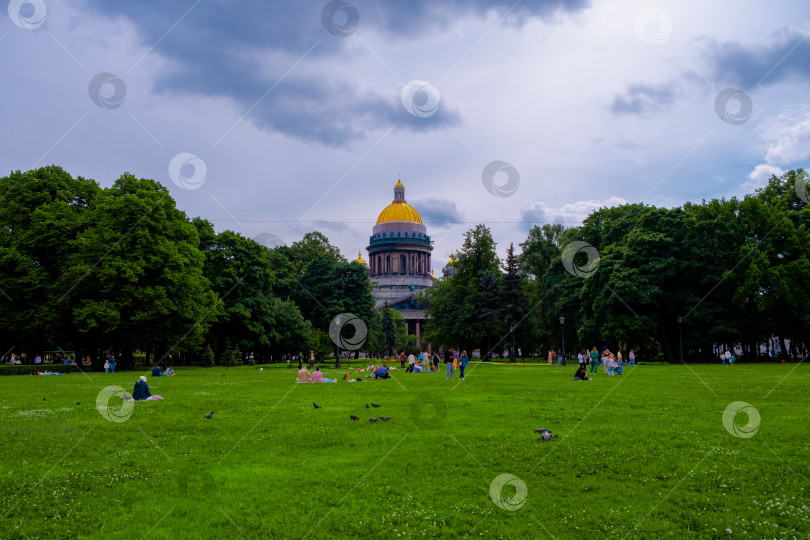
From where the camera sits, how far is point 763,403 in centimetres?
1667

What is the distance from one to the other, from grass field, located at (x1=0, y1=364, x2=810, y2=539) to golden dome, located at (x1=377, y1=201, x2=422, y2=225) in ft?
456

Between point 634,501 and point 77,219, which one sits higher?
point 77,219

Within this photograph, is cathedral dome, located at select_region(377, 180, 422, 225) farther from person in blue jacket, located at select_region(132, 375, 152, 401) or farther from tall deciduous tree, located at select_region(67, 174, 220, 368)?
person in blue jacket, located at select_region(132, 375, 152, 401)

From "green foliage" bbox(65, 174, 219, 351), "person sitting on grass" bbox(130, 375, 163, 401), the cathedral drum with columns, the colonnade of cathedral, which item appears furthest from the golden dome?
"person sitting on grass" bbox(130, 375, 163, 401)

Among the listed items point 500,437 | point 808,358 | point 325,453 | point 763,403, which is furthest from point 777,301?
point 325,453

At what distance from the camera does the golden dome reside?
154 m

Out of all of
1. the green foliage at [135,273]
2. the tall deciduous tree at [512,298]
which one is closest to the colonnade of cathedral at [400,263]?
the tall deciduous tree at [512,298]

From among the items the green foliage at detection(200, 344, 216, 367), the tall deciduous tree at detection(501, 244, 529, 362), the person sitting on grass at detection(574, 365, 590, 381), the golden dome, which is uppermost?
the golden dome

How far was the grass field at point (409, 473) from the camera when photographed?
7664 millimetres

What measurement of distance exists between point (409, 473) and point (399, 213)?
146 metres

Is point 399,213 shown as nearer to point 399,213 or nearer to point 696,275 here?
point 399,213

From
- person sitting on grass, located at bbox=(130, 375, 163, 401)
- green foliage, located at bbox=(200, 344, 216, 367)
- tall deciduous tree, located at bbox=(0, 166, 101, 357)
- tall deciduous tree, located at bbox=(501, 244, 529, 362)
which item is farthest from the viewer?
tall deciduous tree, located at bbox=(501, 244, 529, 362)

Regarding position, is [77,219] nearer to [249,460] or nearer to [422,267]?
[249,460]

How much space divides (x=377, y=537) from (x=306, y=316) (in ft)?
221
